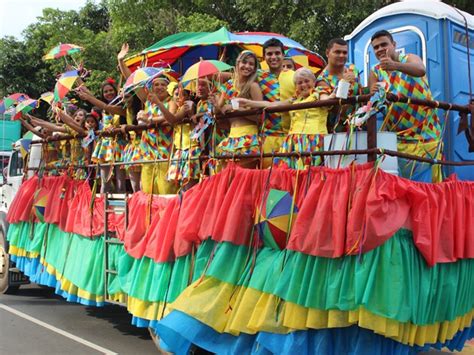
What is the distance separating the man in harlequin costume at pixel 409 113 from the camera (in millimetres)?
4293

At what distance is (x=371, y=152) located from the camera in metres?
3.91

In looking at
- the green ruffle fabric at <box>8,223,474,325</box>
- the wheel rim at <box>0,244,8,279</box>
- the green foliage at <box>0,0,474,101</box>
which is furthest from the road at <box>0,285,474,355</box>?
the green foliage at <box>0,0,474,101</box>

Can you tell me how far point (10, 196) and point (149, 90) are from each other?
502 cm

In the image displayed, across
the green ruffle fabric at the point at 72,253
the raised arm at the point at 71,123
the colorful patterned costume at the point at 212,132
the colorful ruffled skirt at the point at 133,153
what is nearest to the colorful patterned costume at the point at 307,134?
the colorful patterned costume at the point at 212,132

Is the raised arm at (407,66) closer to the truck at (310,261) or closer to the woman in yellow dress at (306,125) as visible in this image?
the woman in yellow dress at (306,125)

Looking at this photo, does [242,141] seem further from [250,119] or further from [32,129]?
[32,129]

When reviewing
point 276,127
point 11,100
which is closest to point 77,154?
point 11,100

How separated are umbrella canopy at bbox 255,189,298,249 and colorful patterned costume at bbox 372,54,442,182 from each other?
925 millimetres

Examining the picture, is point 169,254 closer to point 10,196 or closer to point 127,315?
point 127,315

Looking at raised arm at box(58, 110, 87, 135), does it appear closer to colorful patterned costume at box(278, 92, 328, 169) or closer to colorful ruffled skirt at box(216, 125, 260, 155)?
colorful ruffled skirt at box(216, 125, 260, 155)

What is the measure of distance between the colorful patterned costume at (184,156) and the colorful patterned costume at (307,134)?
1093mm

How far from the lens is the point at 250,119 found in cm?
495

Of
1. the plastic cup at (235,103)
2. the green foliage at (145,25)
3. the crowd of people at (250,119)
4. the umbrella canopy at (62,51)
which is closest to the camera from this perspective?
the crowd of people at (250,119)

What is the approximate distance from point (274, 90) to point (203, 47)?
376 centimetres
